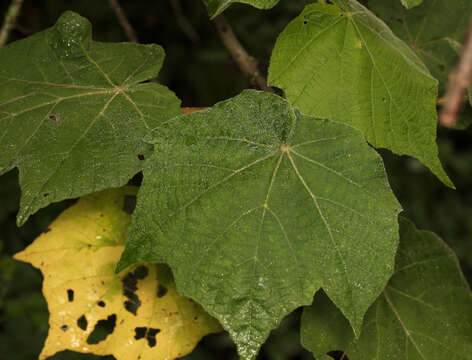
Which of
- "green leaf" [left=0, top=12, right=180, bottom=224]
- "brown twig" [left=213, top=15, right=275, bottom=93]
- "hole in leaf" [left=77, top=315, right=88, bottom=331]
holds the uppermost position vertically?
"green leaf" [left=0, top=12, right=180, bottom=224]

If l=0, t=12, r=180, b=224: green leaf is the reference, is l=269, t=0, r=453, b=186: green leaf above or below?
below

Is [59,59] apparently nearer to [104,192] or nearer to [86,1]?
[104,192]

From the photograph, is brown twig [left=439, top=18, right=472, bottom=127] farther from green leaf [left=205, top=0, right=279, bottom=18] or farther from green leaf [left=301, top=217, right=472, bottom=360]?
green leaf [left=301, top=217, right=472, bottom=360]

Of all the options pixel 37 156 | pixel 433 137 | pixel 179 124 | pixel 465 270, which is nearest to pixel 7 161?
pixel 37 156

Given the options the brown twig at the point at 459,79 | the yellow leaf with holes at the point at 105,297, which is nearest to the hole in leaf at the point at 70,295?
the yellow leaf with holes at the point at 105,297

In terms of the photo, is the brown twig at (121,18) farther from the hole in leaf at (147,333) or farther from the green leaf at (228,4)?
the hole in leaf at (147,333)

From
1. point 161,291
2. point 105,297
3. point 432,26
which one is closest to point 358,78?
point 432,26

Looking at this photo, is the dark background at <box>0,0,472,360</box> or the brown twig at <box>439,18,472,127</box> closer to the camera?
the brown twig at <box>439,18,472,127</box>

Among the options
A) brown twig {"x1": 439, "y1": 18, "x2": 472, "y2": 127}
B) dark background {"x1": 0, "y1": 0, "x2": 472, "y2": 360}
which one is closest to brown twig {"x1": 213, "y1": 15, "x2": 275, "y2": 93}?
dark background {"x1": 0, "y1": 0, "x2": 472, "y2": 360}
